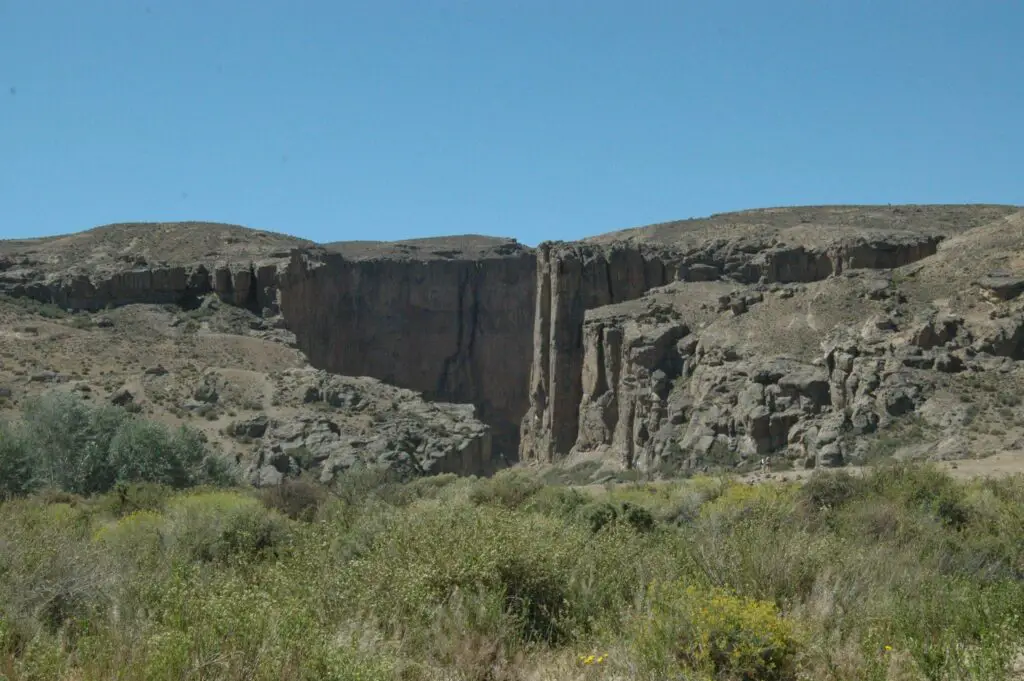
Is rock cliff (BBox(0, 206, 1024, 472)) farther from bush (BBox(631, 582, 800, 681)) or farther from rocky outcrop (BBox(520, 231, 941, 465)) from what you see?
bush (BBox(631, 582, 800, 681))

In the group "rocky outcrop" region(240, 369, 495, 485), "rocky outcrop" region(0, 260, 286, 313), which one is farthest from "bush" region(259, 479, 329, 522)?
"rocky outcrop" region(0, 260, 286, 313)

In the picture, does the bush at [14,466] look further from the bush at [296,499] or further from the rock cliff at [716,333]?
the rock cliff at [716,333]

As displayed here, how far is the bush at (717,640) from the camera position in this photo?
26.3 feet

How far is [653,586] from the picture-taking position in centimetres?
885

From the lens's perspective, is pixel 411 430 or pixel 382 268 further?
pixel 382 268

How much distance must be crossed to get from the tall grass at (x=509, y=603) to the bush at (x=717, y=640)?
19 millimetres

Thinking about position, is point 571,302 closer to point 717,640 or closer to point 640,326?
point 640,326

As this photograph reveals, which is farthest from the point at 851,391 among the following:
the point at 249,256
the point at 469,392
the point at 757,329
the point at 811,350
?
the point at 469,392

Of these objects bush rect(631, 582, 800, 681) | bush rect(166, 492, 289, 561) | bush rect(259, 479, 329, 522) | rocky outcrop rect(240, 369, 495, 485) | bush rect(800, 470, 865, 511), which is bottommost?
rocky outcrop rect(240, 369, 495, 485)

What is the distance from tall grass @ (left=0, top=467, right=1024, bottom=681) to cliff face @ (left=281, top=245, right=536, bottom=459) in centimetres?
7070

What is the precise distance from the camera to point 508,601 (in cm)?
976

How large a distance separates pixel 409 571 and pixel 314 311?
200ft

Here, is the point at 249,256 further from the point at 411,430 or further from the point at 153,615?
the point at 153,615

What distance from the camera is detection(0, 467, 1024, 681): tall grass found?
7.50 metres
